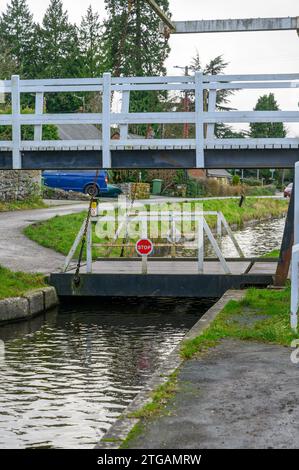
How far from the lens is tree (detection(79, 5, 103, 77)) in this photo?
83269 millimetres

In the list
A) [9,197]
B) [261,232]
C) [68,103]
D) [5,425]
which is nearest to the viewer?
[5,425]

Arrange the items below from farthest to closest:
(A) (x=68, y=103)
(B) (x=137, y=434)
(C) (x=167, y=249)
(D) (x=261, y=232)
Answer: (A) (x=68, y=103)
(D) (x=261, y=232)
(C) (x=167, y=249)
(B) (x=137, y=434)

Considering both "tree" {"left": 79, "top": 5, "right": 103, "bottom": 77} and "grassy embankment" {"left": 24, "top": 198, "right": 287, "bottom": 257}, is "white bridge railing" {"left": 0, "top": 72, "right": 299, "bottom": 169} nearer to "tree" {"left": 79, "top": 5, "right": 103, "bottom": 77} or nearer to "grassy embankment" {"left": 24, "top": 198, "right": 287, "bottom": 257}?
"grassy embankment" {"left": 24, "top": 198, "right": 287, "bottom": 257}

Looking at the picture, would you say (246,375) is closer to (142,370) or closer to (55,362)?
(142,370)

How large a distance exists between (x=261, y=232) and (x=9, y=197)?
11977mm

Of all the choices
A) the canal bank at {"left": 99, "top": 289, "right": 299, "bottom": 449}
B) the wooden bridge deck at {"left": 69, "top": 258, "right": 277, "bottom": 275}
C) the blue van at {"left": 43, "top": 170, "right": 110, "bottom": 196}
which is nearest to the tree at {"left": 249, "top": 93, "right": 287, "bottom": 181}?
the blue van at {"left": 43, "top": 170, "right": 110, "bottom": 196}

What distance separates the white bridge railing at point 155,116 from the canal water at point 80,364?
3151 millimetres

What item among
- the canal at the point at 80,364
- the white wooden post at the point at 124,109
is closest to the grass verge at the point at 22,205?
the canal at the point at 80,364

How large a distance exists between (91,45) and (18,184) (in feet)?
182

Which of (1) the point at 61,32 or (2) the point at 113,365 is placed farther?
(1) the point at 61,32

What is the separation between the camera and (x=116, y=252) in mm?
23500

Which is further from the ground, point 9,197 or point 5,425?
point 9,197

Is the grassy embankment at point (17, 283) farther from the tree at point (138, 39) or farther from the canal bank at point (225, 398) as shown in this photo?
the tree at point (138, 39)
